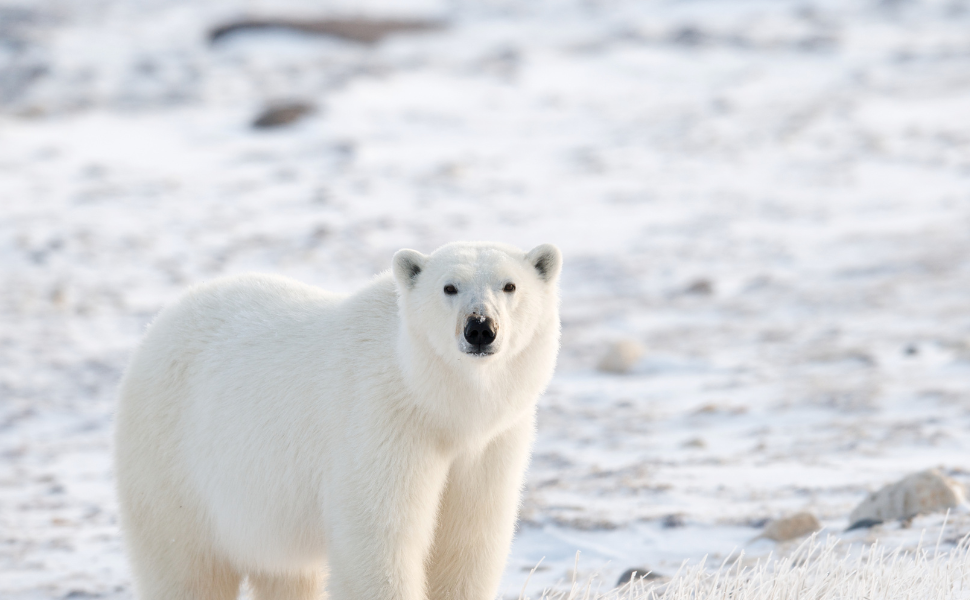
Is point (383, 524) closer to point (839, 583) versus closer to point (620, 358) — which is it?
point (839, 583)

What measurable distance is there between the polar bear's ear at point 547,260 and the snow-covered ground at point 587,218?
142cm

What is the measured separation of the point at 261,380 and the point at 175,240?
7.38 m

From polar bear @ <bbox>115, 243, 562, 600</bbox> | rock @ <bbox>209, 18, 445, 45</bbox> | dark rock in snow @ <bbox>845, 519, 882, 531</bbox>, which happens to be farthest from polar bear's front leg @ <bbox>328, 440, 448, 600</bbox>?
rock @ <bbox>209, 18, 445, 45</bbox>

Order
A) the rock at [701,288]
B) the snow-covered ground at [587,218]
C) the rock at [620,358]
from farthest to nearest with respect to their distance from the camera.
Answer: the rock at [701,288] < the rock at [620,358] < the snow-covered ground at [587,218]

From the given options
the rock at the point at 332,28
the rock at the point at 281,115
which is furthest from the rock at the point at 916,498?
the rock at the point at 332,28

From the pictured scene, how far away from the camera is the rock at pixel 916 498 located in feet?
12.5

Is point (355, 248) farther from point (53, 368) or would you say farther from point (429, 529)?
point (429, 529)

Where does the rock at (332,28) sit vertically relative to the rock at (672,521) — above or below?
above

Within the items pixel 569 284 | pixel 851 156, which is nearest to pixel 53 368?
pixel 569 284

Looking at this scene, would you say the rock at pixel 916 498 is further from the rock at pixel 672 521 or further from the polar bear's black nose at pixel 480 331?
the polar bear's black nose at pixel 480 331

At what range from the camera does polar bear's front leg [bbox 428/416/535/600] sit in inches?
108

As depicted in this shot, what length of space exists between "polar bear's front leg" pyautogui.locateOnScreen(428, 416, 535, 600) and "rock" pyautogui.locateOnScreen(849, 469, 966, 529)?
1726 millimetres

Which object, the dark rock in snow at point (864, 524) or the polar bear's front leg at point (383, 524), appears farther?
the dark rock in snow at point (864, 524)

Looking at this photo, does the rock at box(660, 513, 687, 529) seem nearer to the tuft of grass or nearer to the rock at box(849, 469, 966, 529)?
the rock at box(849, 469, 966, 529)
